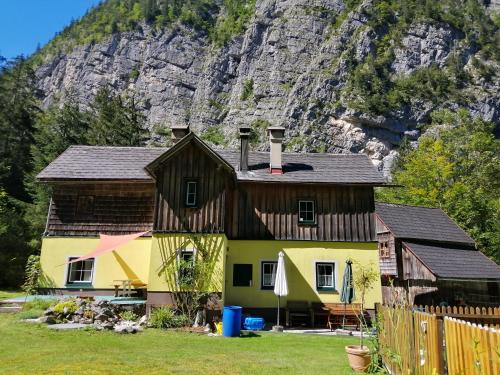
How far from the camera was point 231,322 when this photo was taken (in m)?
12.1

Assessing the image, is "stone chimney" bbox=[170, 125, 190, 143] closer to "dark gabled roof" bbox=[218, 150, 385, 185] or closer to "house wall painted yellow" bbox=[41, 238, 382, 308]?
"dark gabled roof" bbox=[218, 150, 385, 185]

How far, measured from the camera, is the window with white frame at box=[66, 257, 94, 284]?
1727cm

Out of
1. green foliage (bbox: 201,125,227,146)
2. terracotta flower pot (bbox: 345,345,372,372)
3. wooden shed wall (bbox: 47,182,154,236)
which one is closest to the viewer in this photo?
terracotta flower pot (bbox: 345,345,372,372)

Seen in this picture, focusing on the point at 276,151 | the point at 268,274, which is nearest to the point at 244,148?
the point at 276,151

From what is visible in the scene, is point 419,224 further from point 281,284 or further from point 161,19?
point 161,19

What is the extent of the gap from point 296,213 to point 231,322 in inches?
275

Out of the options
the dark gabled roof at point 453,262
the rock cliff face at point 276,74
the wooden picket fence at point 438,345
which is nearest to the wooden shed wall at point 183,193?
the wooden picket fence at point 438,345

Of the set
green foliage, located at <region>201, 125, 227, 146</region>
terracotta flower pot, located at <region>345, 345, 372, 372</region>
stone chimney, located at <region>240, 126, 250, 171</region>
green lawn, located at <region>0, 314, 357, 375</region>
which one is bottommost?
green lawn, located at <region>0, 314, 357, 375</region>

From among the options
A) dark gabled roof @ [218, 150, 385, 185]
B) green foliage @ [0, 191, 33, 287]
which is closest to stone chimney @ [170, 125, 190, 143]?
dark gabled roof @ [218, 150, 385, 185]

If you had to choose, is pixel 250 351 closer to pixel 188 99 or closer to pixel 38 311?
pixel 38 311

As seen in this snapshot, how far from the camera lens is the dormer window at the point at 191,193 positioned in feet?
52.0

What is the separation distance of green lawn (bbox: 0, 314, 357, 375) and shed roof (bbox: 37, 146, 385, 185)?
24.2 feet

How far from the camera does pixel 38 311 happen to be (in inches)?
528

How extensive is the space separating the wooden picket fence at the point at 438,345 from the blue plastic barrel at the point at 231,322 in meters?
5.26
